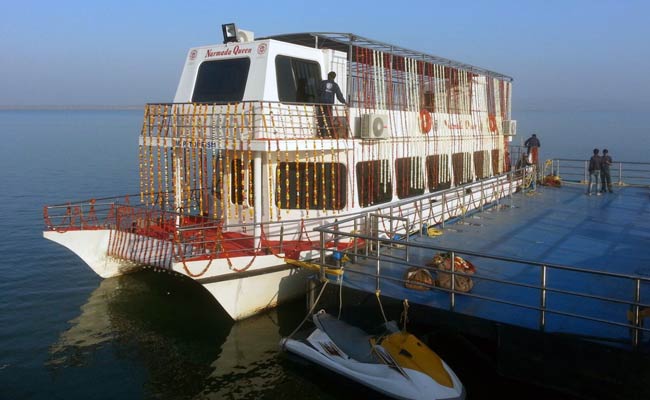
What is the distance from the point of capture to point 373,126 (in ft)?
39.8

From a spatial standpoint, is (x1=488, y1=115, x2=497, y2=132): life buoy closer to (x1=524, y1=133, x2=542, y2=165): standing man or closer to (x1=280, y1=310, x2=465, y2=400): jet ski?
(x1=524, y1=133, x2=542, y2=165): standing man

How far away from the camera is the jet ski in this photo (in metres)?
7.44

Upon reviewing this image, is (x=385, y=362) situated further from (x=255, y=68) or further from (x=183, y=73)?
(x=183, y=73)

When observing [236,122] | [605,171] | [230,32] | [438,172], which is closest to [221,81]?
[230,32]

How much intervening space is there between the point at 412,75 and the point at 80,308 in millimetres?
10286

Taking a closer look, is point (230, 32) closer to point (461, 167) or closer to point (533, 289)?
point (533, 289)

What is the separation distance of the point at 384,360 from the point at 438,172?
943 cm

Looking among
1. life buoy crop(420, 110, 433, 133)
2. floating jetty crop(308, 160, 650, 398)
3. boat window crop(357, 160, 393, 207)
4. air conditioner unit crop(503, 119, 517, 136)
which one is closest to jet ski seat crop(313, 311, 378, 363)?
floating jetty crop(308, 160, 650, 398)

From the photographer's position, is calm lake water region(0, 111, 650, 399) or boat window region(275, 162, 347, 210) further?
boat window region(275, 162, 347, 210)

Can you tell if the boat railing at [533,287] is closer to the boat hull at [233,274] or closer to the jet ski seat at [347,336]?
the jet ski seat at [347,336]

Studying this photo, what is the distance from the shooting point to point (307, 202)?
11875 millimetres

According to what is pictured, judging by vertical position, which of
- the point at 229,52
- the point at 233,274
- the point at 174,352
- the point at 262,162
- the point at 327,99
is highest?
the point at 229,52

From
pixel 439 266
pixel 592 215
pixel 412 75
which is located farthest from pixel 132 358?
pixel 592 215

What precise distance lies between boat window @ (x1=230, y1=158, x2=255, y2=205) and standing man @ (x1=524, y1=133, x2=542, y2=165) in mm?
14912
